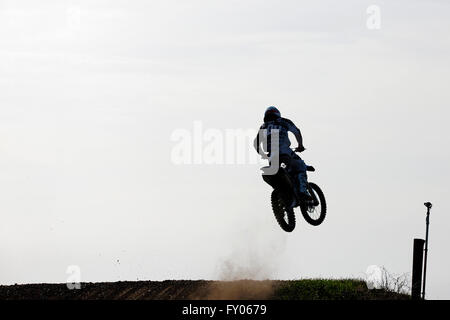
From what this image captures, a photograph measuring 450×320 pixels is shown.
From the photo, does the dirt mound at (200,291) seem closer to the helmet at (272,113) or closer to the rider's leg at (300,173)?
the rider's leg at (300,173)

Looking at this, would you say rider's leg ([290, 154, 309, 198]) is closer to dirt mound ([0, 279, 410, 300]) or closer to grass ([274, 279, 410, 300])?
grass ([274, 279, 410, 300])

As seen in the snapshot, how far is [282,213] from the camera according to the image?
3162 centimetres

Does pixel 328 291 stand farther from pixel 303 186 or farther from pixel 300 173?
pixel 300 173

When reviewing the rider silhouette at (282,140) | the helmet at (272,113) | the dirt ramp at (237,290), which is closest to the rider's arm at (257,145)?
the rider silhouette at (282,140)

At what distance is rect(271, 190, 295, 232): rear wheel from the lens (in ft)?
103

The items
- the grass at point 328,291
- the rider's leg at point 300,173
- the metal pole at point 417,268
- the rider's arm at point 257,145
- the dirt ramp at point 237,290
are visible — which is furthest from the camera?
the metal pole at point 417,268

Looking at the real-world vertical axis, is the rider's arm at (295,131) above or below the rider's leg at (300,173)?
above

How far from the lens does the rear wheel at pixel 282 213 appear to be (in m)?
31.5

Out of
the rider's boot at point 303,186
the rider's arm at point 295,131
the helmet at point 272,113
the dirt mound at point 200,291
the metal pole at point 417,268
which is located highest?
the helmet at point 272,113
